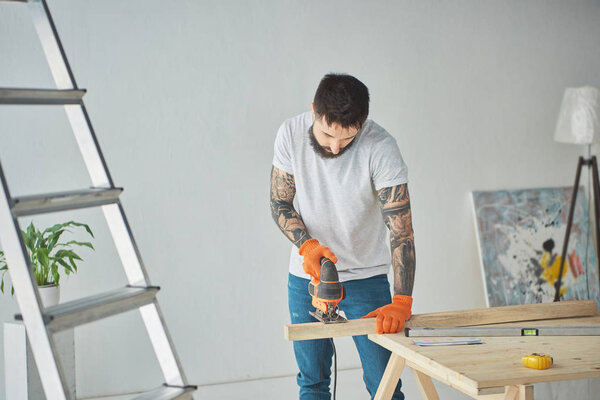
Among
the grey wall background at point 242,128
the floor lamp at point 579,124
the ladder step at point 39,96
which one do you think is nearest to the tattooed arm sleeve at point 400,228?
the ladder step at point 39,96

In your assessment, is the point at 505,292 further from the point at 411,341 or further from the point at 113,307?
the point at 113,307

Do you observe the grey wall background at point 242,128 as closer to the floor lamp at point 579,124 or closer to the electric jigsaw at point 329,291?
the floor lamp at point 579,124

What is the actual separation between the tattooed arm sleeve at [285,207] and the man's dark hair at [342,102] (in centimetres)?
42

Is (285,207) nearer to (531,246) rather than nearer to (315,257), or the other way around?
(315,257)

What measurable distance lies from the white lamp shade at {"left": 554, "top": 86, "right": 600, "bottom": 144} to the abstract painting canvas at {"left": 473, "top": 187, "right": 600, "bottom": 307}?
0.42 meters

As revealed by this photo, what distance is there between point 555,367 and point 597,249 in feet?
9.50

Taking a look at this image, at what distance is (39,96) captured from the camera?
1.40 m

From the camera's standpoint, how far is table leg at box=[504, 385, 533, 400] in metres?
1.51

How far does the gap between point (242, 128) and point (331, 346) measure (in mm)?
1642

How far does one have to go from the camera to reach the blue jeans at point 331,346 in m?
2.19

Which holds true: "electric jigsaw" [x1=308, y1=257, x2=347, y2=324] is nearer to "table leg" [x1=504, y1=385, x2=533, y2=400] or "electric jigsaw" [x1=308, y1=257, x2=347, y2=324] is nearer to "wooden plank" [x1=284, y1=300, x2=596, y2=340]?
"wooden plank" [x1=284, y1=300, x2=596, y2=340]

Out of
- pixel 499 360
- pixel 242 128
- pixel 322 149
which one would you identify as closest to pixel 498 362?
pixel 499 360

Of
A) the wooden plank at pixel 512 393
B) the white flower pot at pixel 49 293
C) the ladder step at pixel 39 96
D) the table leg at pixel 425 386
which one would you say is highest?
the ladder step at pixel 39 96

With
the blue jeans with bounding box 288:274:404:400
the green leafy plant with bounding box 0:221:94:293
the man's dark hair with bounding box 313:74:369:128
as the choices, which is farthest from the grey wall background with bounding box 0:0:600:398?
the man's dark hair with bounding box 313:74:369:128
